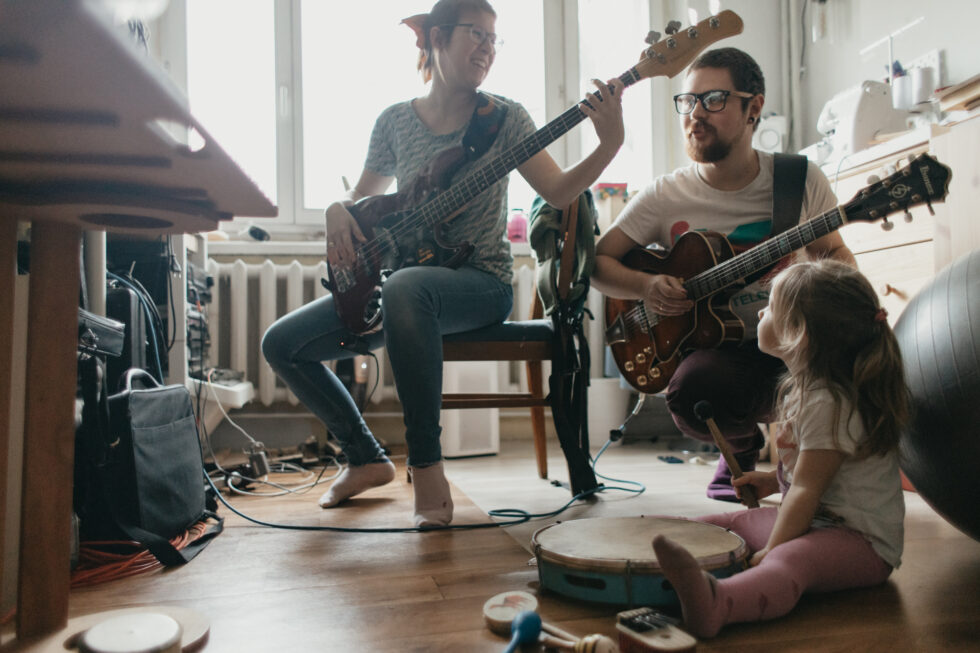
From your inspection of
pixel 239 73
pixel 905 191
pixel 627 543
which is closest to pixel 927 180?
pixel 905 191

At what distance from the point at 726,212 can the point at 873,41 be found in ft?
4.69

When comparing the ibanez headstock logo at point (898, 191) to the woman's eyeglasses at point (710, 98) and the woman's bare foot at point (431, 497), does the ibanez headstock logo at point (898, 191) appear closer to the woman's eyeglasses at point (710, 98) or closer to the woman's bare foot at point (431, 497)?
the woman's eyeglasses at point (710, 98)

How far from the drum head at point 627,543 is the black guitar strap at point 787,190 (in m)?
0.75

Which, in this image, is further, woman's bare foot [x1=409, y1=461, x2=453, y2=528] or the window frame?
the window frame

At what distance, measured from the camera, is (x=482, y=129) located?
61.2 inches

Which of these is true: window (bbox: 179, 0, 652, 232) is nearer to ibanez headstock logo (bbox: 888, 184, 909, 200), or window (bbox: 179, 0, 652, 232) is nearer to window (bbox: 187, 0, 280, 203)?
window (bbox: 187, 0, 280, 203)

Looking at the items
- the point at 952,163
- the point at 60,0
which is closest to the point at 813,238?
the point at 952,163

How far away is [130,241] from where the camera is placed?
6.14 feet

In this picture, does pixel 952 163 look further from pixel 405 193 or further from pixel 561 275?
pixel 405 193

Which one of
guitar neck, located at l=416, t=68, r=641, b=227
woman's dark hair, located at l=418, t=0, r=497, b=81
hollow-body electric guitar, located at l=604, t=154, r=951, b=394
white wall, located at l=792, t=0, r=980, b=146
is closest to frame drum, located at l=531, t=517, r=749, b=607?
hollow-body electric guitar, located at l=604, t=154, r=951, b=394

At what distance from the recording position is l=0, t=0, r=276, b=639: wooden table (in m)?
0.49

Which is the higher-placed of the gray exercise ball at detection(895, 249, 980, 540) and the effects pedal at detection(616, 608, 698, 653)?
the gray exercise ball at detection(895, 249, 980, 540)

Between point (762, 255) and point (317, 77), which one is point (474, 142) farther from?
point (317, 77)

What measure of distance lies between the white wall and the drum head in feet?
6.09
